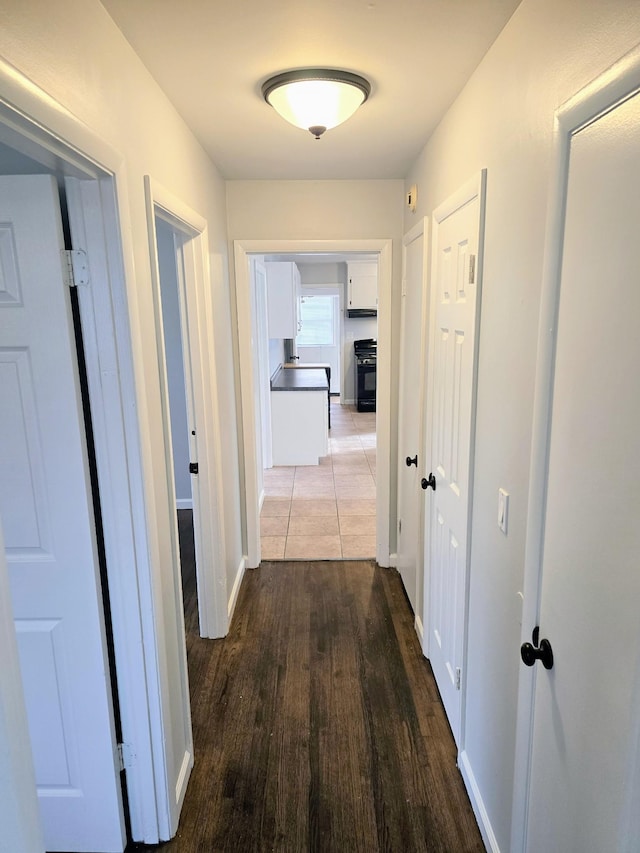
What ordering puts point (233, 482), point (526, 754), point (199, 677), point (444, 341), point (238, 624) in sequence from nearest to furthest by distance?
1. point (526, 754)
2. point (444, 341)
3. point (199, 677)
4. point (238, 624)
5. point (233, 482)

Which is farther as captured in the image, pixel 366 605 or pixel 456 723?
pixel 366 605

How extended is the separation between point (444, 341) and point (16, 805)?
1914 mm

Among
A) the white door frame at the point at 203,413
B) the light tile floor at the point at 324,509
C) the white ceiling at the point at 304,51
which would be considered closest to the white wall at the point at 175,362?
the light tile floor at the point at 324,509

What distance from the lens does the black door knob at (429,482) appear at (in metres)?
2.38

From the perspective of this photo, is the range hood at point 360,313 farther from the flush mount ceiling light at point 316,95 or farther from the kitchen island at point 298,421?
the flush mount ceiling light at point 316,95

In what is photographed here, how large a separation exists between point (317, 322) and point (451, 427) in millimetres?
7952

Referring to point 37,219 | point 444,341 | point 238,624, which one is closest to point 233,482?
point 238,624

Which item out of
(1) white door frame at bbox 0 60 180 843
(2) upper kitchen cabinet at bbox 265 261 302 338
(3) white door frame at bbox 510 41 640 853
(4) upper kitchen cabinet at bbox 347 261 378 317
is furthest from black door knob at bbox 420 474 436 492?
(4) upper kitchen cabinet at bbox 347 261 378 317

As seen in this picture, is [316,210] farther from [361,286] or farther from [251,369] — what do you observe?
[361,286]

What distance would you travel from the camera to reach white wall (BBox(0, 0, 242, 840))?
1.03 metres

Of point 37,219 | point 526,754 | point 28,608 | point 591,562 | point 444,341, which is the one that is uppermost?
point 37,219

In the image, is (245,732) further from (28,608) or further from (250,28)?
(250,28)

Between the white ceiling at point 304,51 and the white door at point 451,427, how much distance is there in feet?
1.21

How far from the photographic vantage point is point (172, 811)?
1.74 m
